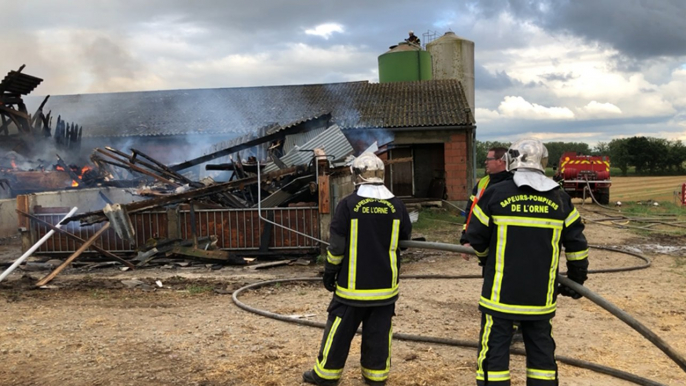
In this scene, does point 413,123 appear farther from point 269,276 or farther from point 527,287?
point 527,287

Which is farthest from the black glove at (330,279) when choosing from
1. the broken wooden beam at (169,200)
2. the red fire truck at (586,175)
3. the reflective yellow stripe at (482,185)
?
the red fire truck at (586,175)

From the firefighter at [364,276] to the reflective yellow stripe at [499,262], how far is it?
0.82m

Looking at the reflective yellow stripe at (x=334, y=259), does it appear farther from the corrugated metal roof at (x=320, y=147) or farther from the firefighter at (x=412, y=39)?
the firefighter at (x=412, y=39)

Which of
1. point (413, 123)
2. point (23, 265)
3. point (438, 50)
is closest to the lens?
point (23, 265)

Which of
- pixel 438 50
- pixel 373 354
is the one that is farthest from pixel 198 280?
pixel 438 50

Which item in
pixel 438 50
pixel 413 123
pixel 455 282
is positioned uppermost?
pixel 438 50

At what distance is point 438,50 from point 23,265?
71.0ft

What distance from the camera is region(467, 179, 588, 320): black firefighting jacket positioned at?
3270 mm

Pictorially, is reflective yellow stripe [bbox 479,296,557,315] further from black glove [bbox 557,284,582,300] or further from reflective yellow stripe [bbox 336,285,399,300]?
reflective yellow stripe [bbox 336,285,399,300]

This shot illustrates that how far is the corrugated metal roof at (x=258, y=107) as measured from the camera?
791 inches

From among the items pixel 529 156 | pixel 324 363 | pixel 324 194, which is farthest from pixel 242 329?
pixel 324 194

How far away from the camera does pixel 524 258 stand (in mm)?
3283

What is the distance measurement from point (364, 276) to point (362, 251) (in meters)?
0.17

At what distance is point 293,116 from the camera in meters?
22.1
